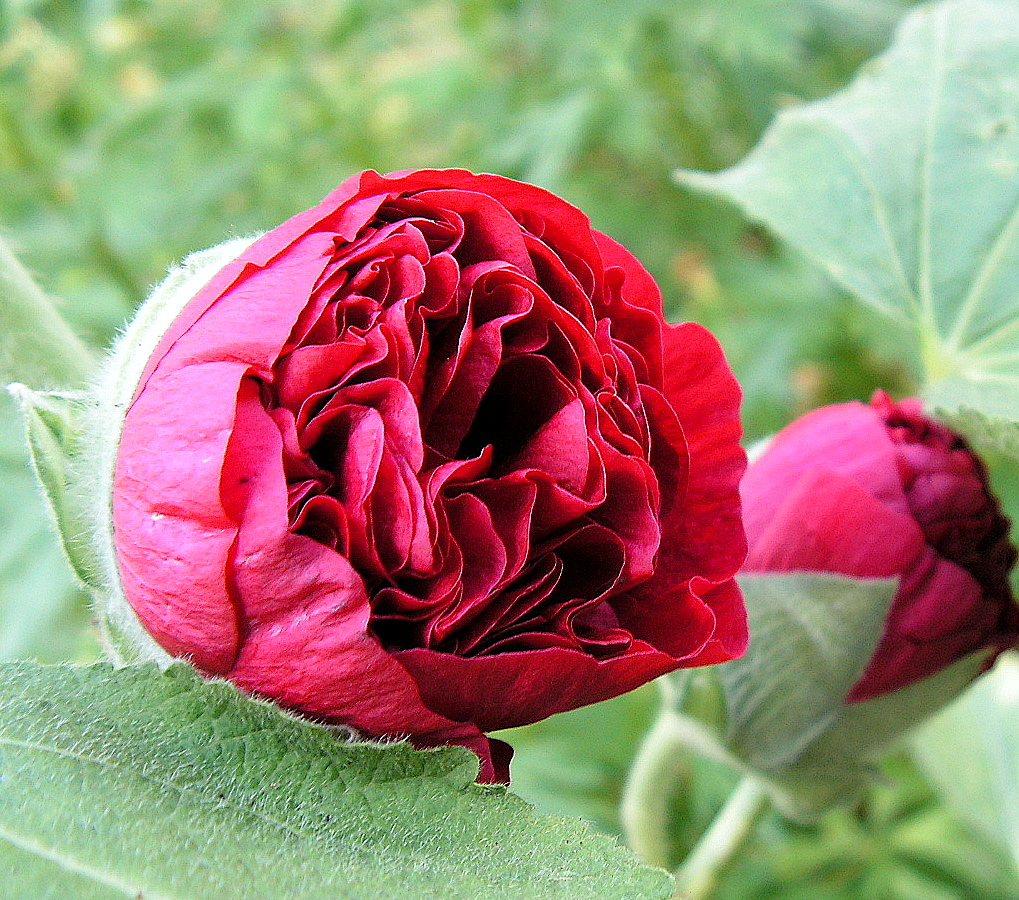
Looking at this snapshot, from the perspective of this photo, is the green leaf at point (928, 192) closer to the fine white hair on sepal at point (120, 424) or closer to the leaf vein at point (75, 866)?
the fine white hair on sepal at point (120, 424)

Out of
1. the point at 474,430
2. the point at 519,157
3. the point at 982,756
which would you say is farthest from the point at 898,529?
the point at 519,157

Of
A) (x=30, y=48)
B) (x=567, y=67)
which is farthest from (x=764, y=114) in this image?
(x=30, y=48)

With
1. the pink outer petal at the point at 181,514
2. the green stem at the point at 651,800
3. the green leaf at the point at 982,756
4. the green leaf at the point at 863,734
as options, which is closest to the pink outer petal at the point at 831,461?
the green leaf at the point at 863,734

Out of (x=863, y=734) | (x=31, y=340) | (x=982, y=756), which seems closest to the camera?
(x=31, y=340)

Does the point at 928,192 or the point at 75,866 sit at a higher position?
the point at 928,192

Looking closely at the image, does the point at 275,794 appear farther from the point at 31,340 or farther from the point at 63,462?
the point at 31,340

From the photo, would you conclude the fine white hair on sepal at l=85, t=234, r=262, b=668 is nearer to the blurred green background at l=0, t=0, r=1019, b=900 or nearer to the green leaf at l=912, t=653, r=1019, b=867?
the blurred green background at l=0, t=0, r=1019, b=900
